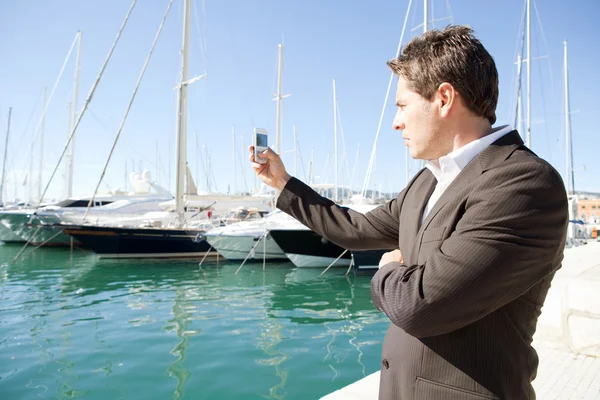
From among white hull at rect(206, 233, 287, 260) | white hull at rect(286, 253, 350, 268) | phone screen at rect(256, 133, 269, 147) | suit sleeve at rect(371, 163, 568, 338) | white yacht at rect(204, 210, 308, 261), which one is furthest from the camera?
white hull at rect(206, 233, 287, 260)

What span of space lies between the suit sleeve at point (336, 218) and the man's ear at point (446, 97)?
457 mm

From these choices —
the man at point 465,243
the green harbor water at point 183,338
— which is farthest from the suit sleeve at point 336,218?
the green harbor water at point 183,338

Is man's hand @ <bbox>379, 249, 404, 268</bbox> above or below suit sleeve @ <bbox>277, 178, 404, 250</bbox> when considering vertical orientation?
below

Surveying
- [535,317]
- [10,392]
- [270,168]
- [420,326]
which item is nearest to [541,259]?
[535,317]

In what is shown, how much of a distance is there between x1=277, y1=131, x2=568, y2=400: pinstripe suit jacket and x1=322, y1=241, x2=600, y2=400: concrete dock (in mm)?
1856

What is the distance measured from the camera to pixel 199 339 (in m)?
6.54

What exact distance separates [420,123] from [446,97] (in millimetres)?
102

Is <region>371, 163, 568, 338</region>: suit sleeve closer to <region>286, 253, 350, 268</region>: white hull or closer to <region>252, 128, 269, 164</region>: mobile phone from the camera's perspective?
<region>252, 128, 269, 164</region>: mobile phone

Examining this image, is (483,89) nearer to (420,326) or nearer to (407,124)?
(407,124)

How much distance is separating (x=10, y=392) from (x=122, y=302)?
197 inches

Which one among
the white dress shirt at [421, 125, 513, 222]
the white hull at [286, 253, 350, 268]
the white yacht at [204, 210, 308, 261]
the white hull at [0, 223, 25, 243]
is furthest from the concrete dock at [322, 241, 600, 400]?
the white hull at [0, 223, 25, 243]

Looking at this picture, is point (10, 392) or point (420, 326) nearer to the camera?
point (420, 326)

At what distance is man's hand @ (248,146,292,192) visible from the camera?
64.5 inches

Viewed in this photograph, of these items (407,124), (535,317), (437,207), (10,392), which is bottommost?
(10,392)
